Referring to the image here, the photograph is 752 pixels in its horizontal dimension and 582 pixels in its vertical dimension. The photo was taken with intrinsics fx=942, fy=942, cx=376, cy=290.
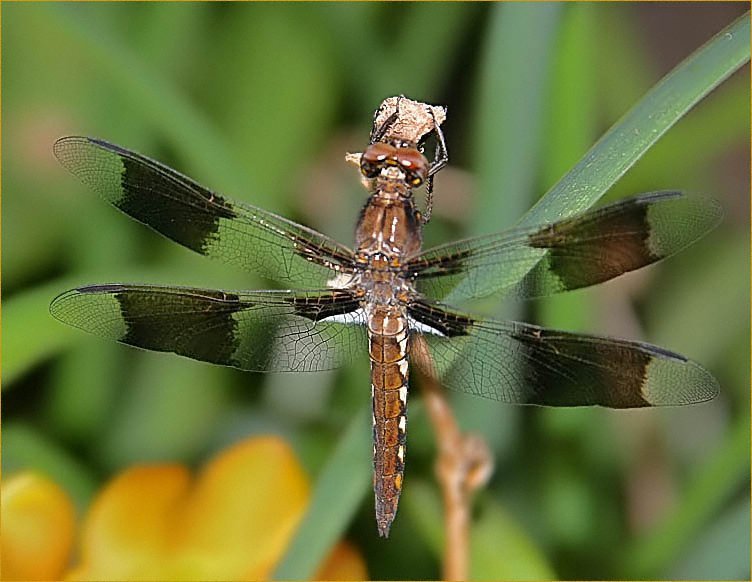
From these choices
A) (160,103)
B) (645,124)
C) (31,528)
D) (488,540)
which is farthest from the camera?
(160,103)

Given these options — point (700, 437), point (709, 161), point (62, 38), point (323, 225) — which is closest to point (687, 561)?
point (700, 437)

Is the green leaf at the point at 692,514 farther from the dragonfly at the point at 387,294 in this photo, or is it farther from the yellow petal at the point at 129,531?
the yellow petal at the point at 129,531

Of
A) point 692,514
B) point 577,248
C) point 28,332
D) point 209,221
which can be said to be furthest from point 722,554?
point 28,332

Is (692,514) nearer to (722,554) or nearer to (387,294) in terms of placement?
(722,554)

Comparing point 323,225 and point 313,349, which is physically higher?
point 323,225

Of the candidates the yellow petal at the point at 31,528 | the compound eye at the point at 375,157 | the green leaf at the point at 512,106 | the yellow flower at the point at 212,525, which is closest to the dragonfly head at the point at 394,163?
the compound eye at the point at 375,157

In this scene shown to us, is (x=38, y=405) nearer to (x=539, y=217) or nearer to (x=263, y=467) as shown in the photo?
(x=263, y=467)
